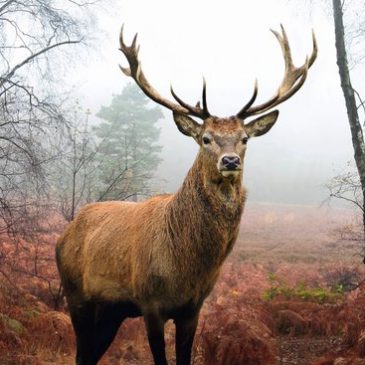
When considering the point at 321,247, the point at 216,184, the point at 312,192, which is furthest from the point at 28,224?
the point at 312,192

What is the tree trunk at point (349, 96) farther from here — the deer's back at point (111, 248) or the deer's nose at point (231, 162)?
the deer's nose at point (231, 162)

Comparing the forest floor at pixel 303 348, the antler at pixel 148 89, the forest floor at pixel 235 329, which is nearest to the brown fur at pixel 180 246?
the antler at pixel 148 89

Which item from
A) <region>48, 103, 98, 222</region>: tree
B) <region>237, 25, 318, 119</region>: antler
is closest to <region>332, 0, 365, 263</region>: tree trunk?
<region>237, 25, 318, 119</region>: antler

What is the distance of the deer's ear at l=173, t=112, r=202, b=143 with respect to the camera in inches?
183

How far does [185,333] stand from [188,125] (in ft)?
6.42

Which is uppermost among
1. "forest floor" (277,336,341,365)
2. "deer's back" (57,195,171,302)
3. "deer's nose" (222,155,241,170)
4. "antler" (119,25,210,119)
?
"antler" (119,25,210,119)

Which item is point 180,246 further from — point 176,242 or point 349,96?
point 349,96

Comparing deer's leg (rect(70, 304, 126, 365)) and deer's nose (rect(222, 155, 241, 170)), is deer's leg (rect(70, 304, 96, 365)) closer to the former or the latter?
deer's leg (rect(70, 304, 126, 365))

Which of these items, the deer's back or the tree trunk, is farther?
the tree trunk

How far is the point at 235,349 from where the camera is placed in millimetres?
5902

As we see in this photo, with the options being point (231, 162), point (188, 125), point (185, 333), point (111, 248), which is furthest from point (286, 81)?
point (185, 333)

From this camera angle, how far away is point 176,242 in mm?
4340

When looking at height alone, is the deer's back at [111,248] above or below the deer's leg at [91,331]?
above

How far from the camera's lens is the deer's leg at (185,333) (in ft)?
14.5
